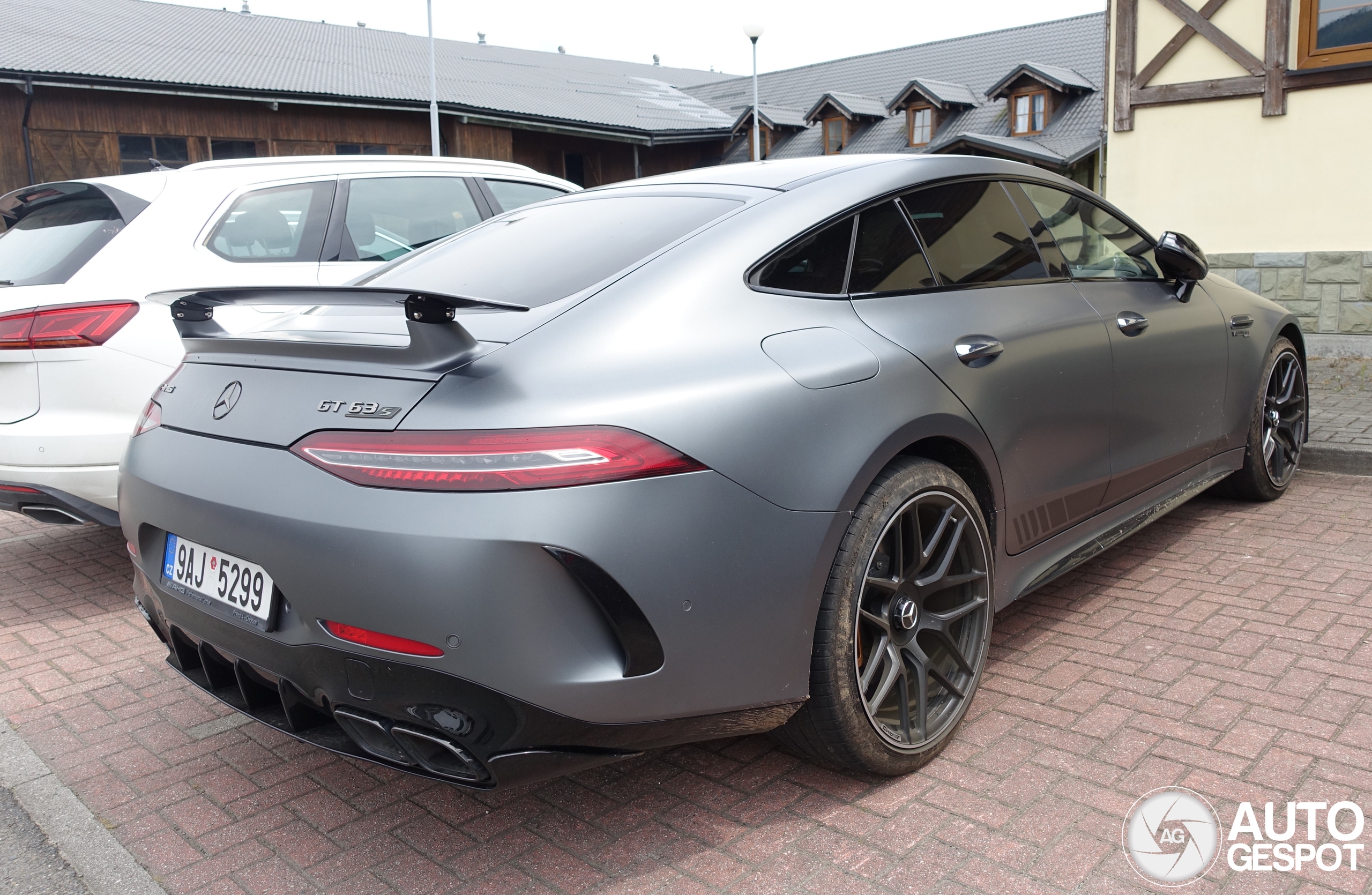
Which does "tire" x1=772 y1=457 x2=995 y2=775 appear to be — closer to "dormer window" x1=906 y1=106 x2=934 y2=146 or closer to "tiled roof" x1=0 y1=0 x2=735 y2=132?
"tiled roof" x1=0 y1=0 x2=735 y2=132

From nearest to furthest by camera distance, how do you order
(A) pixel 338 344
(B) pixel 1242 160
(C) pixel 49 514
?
(A) pixel 338 344, (C) pixel 49 514, (B) pixel 1242 160

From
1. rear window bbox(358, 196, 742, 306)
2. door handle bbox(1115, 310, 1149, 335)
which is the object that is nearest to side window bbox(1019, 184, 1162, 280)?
door handle bbox(1115, 310, 1149, 335)

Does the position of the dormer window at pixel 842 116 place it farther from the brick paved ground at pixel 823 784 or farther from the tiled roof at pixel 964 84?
the brick paved ground at pixel 823 784

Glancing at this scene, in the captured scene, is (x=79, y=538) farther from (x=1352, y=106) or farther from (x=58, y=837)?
(x=1352, y=106)

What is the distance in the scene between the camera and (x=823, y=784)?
2584 mm

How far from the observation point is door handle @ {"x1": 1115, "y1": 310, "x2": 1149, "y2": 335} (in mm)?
3459

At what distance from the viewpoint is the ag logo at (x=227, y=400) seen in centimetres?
232

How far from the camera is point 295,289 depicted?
229 cm

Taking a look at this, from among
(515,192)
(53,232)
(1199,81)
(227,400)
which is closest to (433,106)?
(1199,81)

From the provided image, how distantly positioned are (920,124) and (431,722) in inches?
1311

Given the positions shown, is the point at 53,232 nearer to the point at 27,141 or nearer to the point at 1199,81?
the point at 1199,81

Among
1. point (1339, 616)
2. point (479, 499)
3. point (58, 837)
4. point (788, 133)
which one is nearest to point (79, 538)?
point (58, 837)

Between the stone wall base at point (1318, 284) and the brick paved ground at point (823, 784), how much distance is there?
666cm

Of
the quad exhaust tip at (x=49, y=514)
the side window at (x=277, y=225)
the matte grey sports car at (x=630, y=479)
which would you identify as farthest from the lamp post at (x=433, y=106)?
the matte grey sports car at (x=630, y=479)
